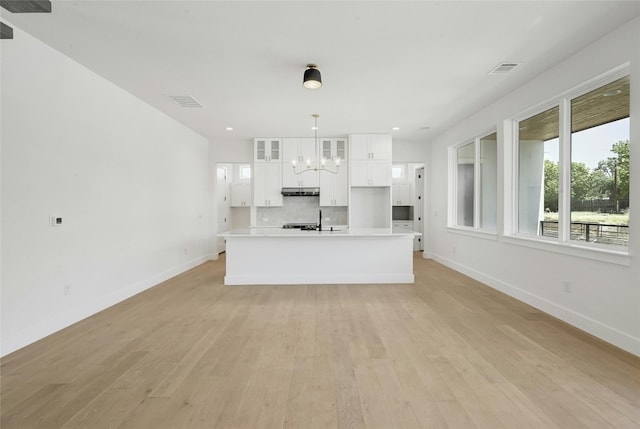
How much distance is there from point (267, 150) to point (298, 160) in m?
0.73

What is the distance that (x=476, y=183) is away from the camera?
201 inches

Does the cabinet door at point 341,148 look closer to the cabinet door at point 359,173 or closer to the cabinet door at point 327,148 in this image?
the cabinet door at point 327,148

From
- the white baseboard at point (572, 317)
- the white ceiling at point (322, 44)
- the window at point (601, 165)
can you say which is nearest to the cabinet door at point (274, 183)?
the white ceiling at point (322, 44)

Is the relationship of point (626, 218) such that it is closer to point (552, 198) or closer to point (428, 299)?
point (552, 198)

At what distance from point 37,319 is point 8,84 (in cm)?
208

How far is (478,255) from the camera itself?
4832mm

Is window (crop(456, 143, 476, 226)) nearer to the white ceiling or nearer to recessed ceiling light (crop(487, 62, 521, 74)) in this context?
the white ceiling

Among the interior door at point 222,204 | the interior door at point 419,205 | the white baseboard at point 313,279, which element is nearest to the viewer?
the white baseboard at point 313,279

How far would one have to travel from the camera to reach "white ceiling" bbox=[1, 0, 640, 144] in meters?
2.33

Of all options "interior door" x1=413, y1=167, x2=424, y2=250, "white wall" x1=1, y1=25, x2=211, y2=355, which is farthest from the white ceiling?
"interior door" x1=413, y1=167, x2=424, y2=250

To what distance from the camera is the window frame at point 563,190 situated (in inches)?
106

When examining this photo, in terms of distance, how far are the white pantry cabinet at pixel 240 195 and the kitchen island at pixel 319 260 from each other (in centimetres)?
407

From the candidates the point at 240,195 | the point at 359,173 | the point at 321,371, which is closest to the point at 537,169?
the point at 359,173

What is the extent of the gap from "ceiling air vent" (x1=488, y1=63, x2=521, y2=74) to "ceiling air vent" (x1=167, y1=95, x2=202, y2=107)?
387 centimetres
